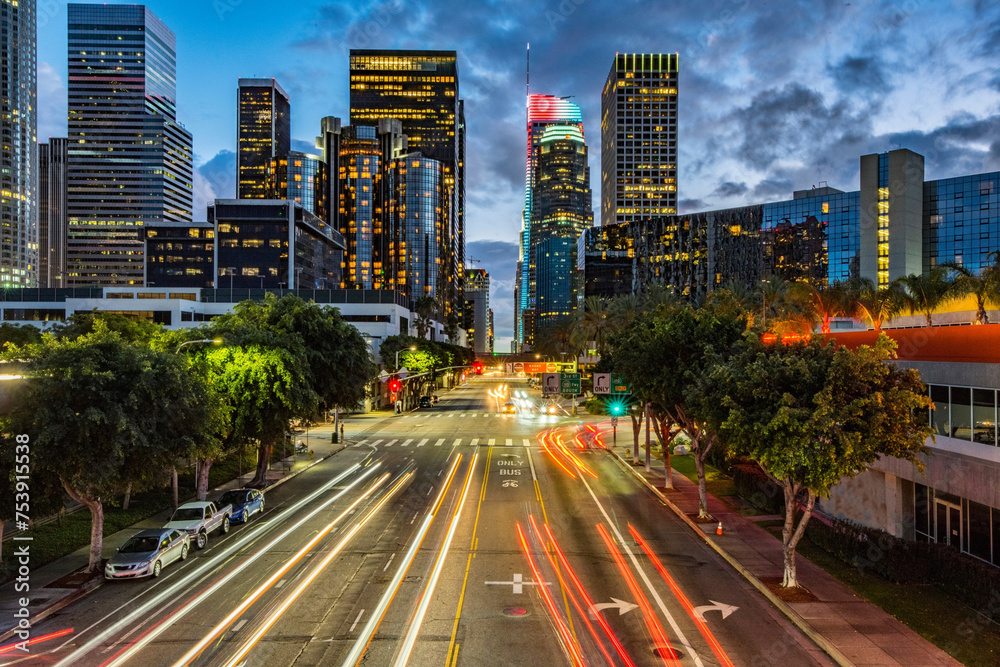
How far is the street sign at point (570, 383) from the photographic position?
56594 millimetres

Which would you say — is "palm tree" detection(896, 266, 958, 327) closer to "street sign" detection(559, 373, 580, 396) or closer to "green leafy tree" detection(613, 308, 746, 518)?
"green leafy tree" detection(613, 308, 746, 518)

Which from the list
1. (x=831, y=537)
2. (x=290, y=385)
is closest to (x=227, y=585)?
(x=290, y=385)

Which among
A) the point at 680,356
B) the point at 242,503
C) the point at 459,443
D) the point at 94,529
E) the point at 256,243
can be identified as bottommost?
the point at 459,443

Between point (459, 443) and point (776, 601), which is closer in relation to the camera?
point (776, 601)

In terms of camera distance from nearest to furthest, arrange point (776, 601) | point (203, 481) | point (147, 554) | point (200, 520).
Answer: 1. point (776, 601)
2. point (147, 554)
3. point (200, 520)
4. point (203, 481)

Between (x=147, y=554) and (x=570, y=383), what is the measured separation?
41483 millimetres

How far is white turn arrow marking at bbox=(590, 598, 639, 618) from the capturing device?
17.6 m

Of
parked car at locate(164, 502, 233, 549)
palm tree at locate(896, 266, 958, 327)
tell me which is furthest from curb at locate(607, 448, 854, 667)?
palm tree at locate(896, 266, 958, 327)

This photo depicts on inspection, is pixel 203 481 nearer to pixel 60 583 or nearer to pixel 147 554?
pixel 147 554

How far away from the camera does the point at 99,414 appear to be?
62.0 ft

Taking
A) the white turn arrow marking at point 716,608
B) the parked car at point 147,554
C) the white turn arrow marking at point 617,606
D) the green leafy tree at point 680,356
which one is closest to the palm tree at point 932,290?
the green leafy tree at point 680,356

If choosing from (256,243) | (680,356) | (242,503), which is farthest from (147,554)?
(256,243)

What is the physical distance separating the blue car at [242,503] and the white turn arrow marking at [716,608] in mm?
20382

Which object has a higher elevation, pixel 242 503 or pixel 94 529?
pixel 94 529
